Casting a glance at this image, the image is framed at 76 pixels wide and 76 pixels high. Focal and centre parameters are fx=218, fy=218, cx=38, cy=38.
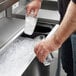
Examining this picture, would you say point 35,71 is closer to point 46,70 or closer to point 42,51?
point 46,70

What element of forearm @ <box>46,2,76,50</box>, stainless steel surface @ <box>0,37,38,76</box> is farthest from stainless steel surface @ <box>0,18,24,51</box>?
forearm @ <box>46,2,76,50</box>

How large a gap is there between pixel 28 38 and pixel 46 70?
272 mm

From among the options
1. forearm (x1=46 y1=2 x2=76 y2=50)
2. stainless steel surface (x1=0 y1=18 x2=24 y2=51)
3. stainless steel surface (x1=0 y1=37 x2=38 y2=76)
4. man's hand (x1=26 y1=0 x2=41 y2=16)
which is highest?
forearm (x1=46 y1=2 x2=76 y2=50)

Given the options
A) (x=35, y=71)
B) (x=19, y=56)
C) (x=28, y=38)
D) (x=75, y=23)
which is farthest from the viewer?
(x=28, y=38)

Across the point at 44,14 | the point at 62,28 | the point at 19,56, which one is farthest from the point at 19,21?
the point at 62,28

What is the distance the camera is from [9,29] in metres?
1.46

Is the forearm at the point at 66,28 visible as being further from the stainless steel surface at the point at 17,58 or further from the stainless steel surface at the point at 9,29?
the stainless steel surface at the point at 9,29

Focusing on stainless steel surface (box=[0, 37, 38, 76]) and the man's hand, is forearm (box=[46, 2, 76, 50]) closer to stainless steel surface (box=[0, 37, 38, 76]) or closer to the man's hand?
stainless steel surface (box=[0, 37, 38, 76])

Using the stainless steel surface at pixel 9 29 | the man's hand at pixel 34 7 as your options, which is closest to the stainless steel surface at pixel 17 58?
the stainless steel surface at pixel 9 29

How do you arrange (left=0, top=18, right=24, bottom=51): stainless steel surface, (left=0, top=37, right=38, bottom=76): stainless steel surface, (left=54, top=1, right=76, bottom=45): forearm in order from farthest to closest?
(left=0, top=18, right=24, bottom=51): stainless steel surface < (left=0, top=37, right=38, bottom=76): stainless steel surface < (left=54, top=1, right=76, bottom=45): forearm

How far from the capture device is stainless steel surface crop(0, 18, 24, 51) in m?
1.33

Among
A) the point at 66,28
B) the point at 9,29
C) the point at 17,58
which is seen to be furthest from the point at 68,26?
the point at 9,29

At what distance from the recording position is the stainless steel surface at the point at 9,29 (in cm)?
133

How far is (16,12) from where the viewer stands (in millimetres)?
1743
